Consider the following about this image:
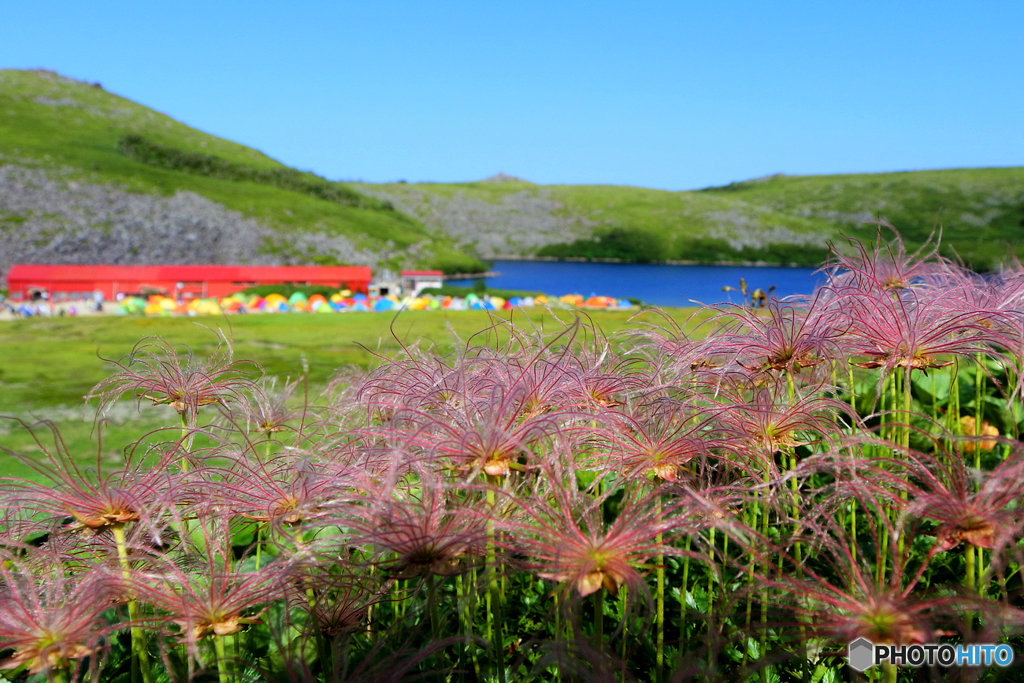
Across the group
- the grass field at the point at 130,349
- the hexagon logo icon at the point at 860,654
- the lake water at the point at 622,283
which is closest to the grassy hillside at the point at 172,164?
the lake water at the point at 622,283

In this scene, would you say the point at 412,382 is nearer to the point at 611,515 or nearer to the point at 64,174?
the point at 611,515

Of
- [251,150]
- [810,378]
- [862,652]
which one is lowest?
[862,652]

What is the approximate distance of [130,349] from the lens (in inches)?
309

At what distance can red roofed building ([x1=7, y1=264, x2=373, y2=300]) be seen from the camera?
33.0 meters

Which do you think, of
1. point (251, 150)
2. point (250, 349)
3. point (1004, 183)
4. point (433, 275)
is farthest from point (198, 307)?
point (1004, 183)

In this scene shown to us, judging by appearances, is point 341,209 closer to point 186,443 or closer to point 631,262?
point 631,262

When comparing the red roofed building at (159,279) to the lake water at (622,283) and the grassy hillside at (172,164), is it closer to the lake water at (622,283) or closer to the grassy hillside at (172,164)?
the lake water at (622,283)

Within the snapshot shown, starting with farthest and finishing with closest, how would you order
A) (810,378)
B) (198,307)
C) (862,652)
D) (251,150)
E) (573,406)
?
(251,150) < (198,307) < (810,378) < (573,406) < (862,652)

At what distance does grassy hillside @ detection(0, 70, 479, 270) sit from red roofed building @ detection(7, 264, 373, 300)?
39.7 metres

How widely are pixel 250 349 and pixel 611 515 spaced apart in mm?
6100

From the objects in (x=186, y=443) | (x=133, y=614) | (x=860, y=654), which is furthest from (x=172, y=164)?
(x=860, y=654)

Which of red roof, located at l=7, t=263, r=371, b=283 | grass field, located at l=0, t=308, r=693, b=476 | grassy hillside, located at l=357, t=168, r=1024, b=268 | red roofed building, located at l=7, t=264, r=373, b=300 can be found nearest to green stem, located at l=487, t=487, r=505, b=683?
grass field, located at l=0, t=308, r=693, b=476

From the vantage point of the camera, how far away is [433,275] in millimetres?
46938

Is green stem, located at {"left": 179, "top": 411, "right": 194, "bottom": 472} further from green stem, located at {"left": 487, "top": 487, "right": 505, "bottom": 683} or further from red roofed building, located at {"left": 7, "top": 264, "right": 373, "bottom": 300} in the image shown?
red roofed building, located at {"left": 7, "top": 264, "right": 373, "bottom": 300}
